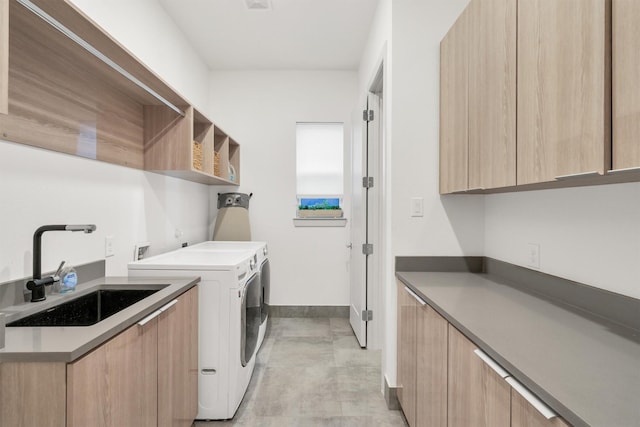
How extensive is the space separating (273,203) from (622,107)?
130 inches

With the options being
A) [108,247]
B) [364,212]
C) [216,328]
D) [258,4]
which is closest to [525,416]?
[216,328]

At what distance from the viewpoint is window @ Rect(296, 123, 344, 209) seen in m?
3.93

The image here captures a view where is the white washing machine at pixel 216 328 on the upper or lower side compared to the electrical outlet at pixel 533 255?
lower

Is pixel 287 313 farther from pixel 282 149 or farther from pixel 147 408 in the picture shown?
pixel 147 408

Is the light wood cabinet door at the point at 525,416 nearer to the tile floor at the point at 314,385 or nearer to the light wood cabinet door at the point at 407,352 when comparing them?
the light wood cabinet door at the point at 407,352

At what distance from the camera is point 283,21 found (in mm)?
2893

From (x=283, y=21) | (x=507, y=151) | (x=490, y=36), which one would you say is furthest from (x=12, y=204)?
(x=283, y=21)

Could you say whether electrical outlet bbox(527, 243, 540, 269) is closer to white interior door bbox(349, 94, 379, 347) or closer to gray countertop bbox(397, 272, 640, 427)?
gray countertop bbox(397, 272, 640, 427)

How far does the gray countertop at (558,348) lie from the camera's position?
653mm

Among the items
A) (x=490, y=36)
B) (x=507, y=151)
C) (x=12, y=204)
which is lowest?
(x=12, y=204)

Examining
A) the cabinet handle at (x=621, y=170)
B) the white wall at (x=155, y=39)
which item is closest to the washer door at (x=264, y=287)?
the white wall at (x=155, y=39)

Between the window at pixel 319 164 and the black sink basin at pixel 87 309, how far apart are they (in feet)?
7.87

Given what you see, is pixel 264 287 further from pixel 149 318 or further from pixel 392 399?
pixel 149 318

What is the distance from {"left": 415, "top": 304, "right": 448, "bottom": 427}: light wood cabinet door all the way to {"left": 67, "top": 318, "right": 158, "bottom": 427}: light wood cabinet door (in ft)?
3.84
